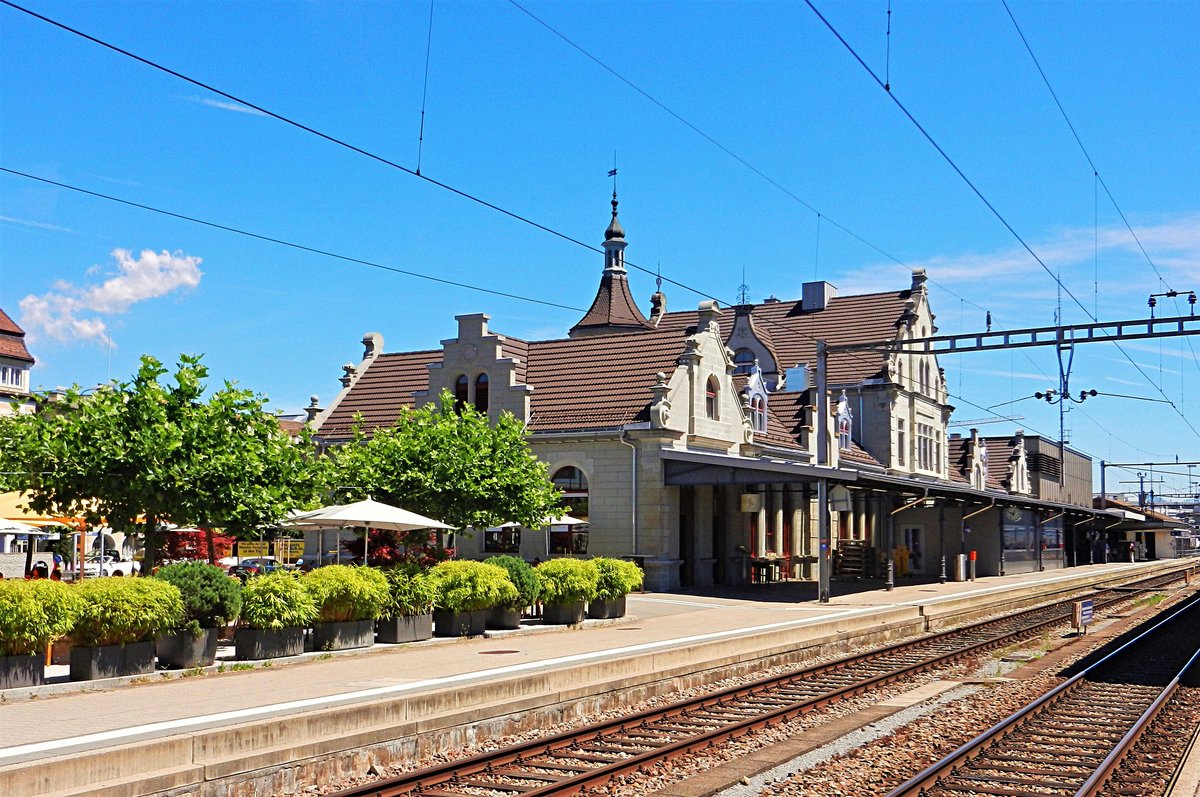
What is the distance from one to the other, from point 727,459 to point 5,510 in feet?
60.6

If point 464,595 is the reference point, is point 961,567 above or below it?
above

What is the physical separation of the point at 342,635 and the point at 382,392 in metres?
26.8

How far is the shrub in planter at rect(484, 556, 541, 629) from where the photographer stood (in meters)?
23.1

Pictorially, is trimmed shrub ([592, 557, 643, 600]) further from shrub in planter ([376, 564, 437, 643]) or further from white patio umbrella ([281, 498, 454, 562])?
shrub in planter ([376, 564, 437, 643])

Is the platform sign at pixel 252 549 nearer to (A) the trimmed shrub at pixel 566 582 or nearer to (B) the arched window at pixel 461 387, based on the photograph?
(B) the arched window at pixel 461 387

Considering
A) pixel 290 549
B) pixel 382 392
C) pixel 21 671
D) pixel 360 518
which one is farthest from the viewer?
pixel 290 549

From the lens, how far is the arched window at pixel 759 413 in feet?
144

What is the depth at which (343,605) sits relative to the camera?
61.5 feet

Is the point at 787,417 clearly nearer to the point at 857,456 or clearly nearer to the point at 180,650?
the point at 857,456

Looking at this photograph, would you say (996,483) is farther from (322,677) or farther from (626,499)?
(322,677)

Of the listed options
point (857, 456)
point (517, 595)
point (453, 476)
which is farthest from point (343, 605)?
point (857, 456)

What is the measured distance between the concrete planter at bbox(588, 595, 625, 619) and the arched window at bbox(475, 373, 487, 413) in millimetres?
15139

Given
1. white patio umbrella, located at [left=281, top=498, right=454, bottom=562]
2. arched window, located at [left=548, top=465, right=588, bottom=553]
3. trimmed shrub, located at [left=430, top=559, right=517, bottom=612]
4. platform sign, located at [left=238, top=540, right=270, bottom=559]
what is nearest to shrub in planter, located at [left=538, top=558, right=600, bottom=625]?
trimmed shrub, located at [left=430, top=559, right=517, bottom=612]

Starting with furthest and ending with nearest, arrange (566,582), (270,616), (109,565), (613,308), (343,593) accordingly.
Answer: (613,308) → (109,565) → (566,582) → (343,593) → (270,616)
